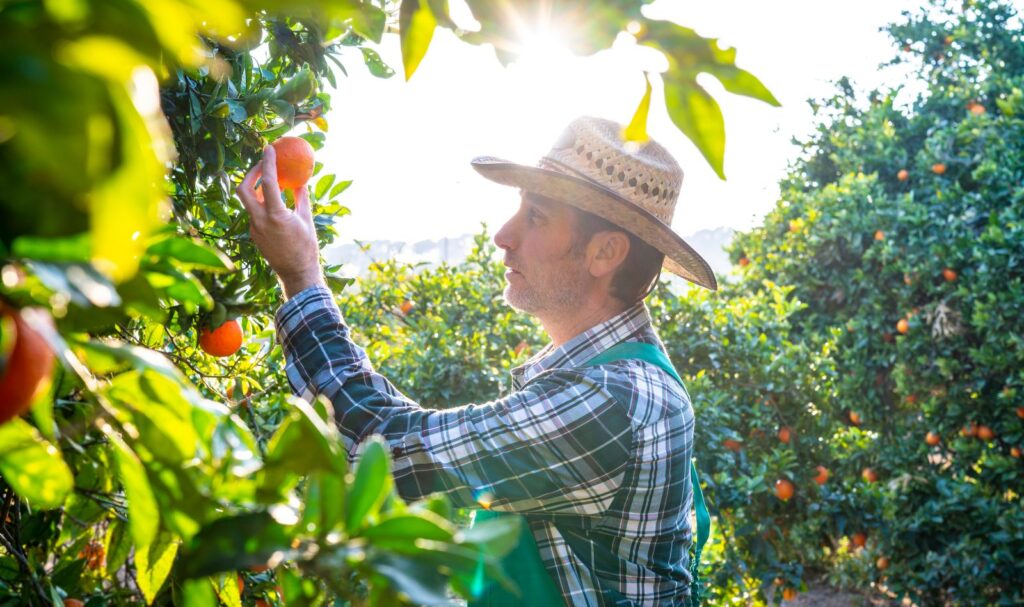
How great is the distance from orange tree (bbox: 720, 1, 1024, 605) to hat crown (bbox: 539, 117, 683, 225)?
→ 2.85 metres

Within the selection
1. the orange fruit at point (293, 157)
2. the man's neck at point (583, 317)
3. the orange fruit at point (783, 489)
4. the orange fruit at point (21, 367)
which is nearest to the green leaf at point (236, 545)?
the orange fruit at point (21, 367)

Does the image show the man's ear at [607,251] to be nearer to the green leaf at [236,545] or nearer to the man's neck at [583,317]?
the man's neck at [583,317]

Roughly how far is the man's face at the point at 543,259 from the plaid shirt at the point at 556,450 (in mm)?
374

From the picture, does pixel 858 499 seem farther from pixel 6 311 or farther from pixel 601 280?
pixel 6 311

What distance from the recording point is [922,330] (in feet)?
17.9

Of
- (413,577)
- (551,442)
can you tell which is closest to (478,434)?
(551,442)

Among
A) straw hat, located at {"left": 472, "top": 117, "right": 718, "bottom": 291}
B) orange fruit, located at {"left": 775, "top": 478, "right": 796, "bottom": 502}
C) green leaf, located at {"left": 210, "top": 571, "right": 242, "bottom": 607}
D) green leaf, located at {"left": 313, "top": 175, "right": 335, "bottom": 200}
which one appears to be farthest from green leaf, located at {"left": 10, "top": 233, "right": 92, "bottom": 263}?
orange fruit, located at {"left": 775, "top": 478, "right": 796, "bottom": 502}

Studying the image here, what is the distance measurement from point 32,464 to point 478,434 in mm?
1145

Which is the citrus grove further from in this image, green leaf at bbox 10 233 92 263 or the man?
green leaf at bbox 10 233 92 263

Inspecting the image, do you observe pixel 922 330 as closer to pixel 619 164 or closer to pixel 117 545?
pixel 619 164

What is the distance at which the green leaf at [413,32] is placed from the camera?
0.53 meters

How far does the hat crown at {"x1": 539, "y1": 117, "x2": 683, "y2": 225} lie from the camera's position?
6.76 feet

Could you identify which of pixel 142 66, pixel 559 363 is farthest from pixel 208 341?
pixel 142 66

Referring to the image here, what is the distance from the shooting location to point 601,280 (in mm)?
2125
